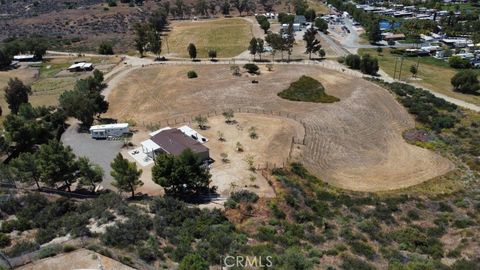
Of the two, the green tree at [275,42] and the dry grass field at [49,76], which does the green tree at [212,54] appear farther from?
the dry grass field at [49,76]

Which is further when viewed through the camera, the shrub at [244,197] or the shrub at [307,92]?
the shrub at [307,92]

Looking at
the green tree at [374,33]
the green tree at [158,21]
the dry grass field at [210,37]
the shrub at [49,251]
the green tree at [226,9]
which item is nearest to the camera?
the shrub at [49,251]

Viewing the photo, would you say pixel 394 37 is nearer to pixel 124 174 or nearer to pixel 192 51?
pixel 192 51

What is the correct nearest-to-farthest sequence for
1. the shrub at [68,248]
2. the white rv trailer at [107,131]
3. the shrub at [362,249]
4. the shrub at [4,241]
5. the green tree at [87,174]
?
1. the shrub at [68,248]
2. the shrub at [4,241]
3. the shrub at [362,249]
4. the green tree at [87,174]
5. the white rv trailer at [107,131]

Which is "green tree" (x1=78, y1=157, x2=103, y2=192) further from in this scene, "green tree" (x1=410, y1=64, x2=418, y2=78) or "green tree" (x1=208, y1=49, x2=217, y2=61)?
"green tree" (x1=410, y1=64, x2=418, y2=78)

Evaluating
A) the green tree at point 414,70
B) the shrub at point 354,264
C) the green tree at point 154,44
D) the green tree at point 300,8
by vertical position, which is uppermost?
the green tree at point 300,8

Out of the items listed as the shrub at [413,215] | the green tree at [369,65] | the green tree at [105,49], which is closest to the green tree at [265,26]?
the green tree at [369,65]

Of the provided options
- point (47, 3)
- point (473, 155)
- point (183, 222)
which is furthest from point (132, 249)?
point (47, 3)

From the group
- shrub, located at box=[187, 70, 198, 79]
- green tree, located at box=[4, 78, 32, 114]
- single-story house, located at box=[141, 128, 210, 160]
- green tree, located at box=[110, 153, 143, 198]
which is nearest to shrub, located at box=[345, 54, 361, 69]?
shrub, located at box=[187, 70, 198, 79]

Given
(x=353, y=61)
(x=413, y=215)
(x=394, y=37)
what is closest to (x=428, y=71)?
(x=353, y=61)
